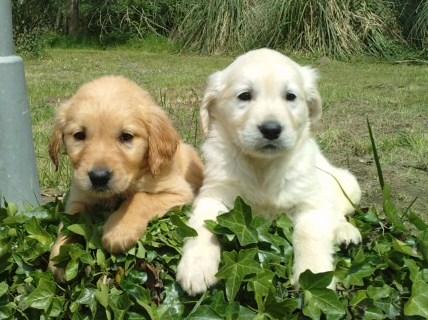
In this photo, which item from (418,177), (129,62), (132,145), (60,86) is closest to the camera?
(132,145)

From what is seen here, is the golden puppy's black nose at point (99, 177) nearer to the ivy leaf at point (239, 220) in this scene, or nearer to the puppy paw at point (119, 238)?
the puppy paw at point (119, 238)

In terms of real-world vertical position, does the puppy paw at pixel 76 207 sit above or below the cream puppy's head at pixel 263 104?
below

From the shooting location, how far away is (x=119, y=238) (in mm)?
2486

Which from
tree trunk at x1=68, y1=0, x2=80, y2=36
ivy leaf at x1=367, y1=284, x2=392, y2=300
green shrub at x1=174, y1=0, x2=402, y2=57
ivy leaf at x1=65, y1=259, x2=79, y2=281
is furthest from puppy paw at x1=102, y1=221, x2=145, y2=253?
tree trunk at x1=68, y1=0, x2=80, y2=36

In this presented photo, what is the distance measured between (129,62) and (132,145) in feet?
37.4

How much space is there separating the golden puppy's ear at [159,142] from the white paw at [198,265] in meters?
0.56

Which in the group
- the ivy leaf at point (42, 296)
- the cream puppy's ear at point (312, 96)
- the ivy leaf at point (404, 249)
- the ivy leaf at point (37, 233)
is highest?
the cream puppy's ear at point (312, 96)

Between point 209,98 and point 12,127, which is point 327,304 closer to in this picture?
point 209,98

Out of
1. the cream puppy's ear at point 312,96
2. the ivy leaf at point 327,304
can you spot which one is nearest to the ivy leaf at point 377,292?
the ivy leaf at point 327,304

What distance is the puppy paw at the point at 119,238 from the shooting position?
8.14 ft

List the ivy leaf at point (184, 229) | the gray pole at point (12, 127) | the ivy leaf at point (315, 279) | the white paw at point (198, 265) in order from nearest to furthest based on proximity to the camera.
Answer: the ivy leaf at point (315, 279), the white paw at point (198, 265), the ivy leaf at point (184, 229), the gray pole at point (12, 127)

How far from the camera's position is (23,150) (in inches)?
127

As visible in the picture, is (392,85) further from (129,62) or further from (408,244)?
(408,244)

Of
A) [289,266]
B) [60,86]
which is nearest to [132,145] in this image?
[289,266]
